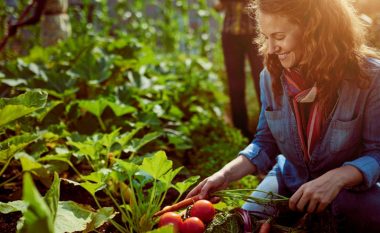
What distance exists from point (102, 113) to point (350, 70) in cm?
179

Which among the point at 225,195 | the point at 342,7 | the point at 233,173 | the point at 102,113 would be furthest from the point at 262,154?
the point at 102,113

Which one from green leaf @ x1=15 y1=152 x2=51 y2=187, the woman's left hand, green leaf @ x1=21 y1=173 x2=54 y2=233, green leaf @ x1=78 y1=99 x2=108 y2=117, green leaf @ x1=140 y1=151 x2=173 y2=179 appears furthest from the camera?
green leaf @ x1=78 y1=99 x2=108 y2=117

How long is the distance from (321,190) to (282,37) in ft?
1.91

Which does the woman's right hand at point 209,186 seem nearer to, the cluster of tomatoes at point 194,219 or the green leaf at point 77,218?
the cluster of tomatoes at point 194,219

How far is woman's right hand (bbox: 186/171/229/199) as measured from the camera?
2.09 m

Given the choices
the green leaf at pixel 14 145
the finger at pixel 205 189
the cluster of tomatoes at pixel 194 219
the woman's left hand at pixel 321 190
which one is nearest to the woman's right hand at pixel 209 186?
the finger at pixel 205 189

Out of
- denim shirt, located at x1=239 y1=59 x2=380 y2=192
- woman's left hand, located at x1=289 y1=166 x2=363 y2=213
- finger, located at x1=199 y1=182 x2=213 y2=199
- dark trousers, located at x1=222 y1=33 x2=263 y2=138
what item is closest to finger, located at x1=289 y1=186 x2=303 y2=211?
woman's left hand, located at x1=289 y1=166 x2=363 y2=213

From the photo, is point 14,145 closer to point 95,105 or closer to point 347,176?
point 95,105

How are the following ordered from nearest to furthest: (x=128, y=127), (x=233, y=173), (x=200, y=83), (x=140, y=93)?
1. (x=233, y=173)
2. (x=128, y=127)
3. (x=140, y=93)
4. (x=200, y=83)

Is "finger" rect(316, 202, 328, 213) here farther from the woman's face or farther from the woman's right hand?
the woman's face

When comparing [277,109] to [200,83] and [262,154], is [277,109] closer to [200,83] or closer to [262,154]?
[262,154]

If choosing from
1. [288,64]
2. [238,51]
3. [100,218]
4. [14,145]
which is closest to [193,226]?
[100,218]

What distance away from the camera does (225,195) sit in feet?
6.86

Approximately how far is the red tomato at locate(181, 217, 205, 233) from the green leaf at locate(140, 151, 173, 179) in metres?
0.22
